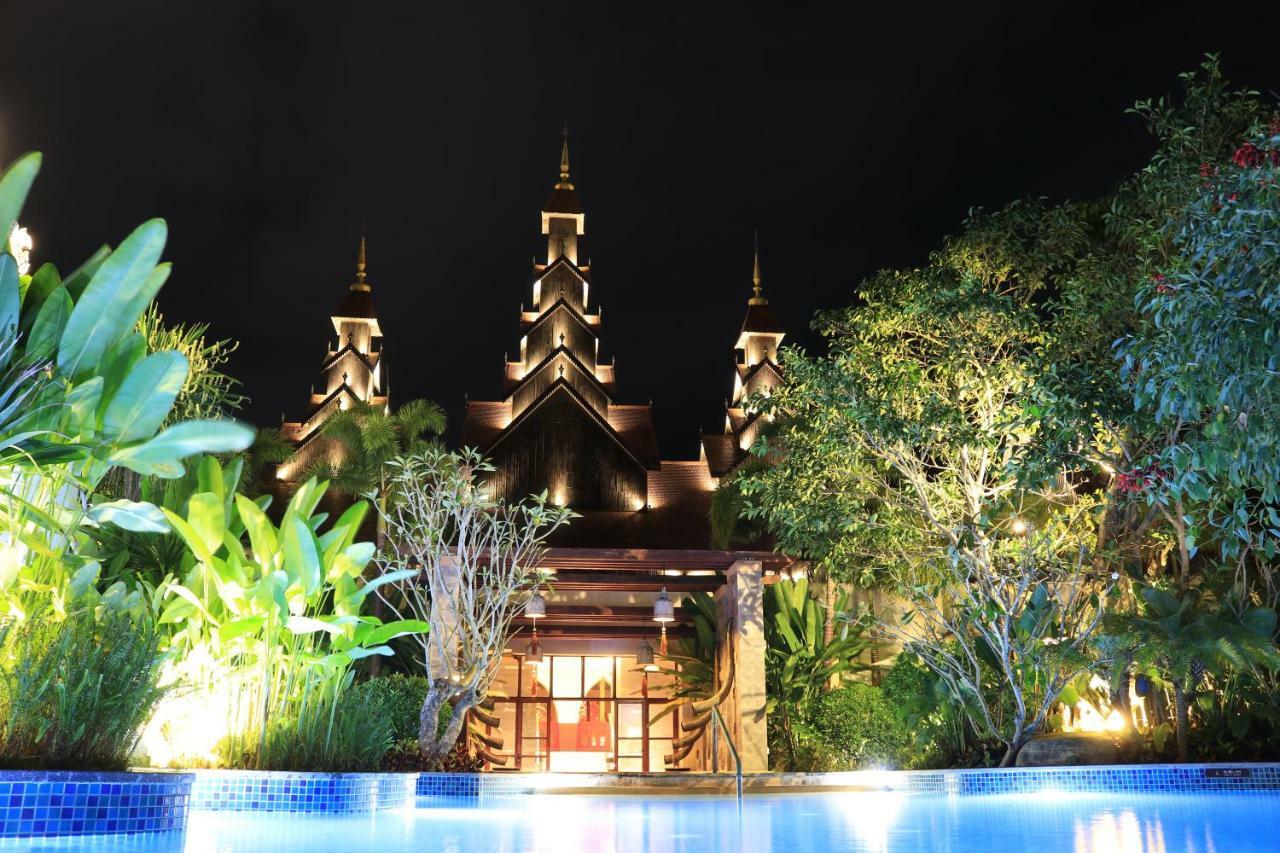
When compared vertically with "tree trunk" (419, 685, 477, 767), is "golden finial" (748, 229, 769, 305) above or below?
above

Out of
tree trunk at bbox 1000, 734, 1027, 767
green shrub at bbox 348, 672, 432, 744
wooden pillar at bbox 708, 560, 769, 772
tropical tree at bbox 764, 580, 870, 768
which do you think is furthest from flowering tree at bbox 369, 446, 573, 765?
tropical tree at bbox 764, 580, 870, 768

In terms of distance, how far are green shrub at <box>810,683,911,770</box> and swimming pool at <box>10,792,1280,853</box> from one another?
5792 millimetres

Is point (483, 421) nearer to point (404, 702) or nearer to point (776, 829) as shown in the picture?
point (404, 702)

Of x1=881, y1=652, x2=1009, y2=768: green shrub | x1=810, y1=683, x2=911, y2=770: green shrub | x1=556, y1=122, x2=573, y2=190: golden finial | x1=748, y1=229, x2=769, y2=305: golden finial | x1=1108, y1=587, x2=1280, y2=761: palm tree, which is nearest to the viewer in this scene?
x1=1108, y1=587, x2=1280, y2=761: palm tree

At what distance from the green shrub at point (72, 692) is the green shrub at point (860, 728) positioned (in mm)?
11233

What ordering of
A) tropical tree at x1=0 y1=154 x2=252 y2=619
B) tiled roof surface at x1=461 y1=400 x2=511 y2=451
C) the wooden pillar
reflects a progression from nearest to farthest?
tropical tree at x1=0 y1=154 x2=252 y2=619
the wooden pillar
tiled roof surface at x1=461 y1=400 x2=511 y2=451

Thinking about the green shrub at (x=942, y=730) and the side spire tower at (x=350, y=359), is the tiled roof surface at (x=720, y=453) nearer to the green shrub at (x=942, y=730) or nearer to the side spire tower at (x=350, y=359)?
the green shrub at (x=942, y=730)

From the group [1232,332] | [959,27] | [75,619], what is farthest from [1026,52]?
[75,619]

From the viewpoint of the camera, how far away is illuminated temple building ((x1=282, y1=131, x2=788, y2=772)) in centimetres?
1505

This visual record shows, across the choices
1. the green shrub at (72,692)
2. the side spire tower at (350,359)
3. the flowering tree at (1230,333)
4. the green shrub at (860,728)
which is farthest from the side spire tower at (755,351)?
the green shrub at (72,692)

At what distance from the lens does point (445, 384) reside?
45625 mm

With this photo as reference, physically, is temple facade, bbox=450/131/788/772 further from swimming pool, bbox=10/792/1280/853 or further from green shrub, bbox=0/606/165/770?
green shrub, bbox=0/606/165/770

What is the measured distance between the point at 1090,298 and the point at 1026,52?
11733 millimetres

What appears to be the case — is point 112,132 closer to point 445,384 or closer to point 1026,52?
point 1026,52
